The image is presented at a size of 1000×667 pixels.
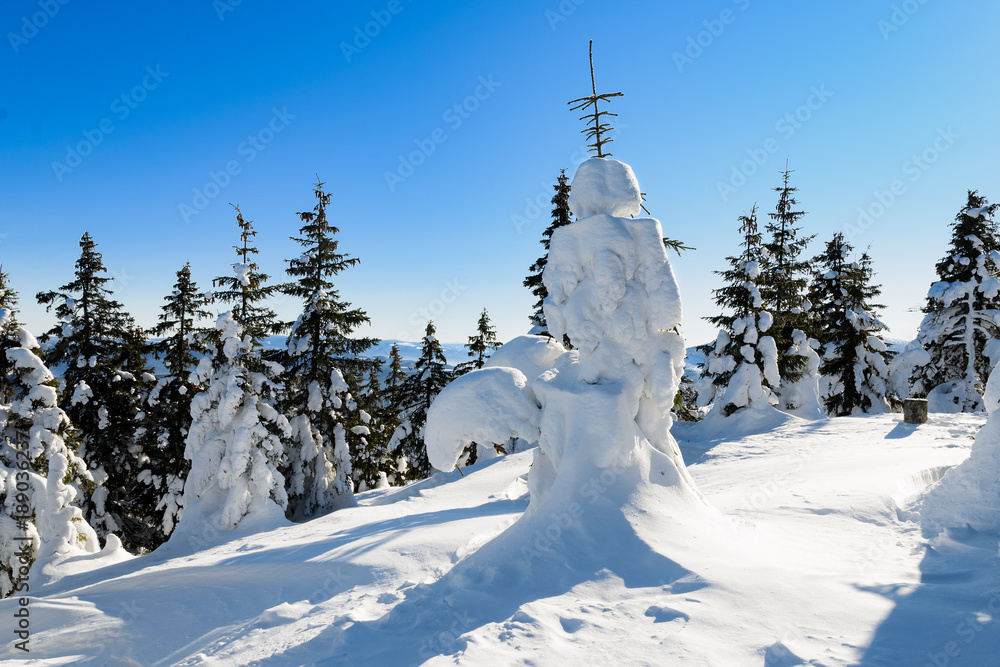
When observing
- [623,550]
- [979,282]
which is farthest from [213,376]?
[979,282]

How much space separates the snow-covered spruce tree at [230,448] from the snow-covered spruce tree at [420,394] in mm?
10620

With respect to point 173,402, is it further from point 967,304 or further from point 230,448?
point 967,304

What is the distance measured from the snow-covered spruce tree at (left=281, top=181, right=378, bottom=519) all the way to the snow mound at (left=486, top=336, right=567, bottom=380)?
10.0m

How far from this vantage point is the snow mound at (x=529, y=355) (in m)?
9.02

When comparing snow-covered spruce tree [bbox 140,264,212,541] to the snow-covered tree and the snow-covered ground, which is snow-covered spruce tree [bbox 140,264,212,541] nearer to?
the snow-covered ground

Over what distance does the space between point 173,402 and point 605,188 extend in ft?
59.3

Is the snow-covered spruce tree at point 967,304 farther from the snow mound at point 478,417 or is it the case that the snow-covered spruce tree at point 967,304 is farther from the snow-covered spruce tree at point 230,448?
the snow-covered spruce tree at point 230,448

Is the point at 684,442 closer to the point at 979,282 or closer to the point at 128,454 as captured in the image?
the point at 979,282

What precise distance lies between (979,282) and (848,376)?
19.9 ft

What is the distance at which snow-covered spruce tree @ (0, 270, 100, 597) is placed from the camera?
41.2 feet

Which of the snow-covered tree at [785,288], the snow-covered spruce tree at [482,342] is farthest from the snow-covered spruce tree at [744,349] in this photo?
the snow-covered spruce tree at [482,342]
